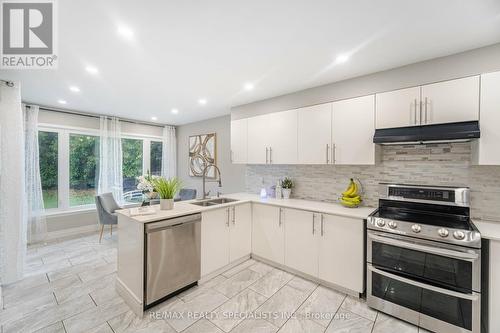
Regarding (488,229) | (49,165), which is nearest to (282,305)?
(488,229)

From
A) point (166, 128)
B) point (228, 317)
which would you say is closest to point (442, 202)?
point (228, 317)

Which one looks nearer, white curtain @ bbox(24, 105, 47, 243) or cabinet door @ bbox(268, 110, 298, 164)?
cabinet door @ bbox(268, 110, 298, 164)

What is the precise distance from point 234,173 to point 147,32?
9.97 ft

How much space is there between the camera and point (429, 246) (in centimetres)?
188

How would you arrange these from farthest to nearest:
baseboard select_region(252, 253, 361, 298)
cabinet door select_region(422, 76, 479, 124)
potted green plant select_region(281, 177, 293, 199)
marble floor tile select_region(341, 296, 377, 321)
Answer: potted green plant select_region(281, 177, 293, 199), baseboard select_region(252, 253, 361, 298), marble floor tile select_region(341, 296, 377, 321), cabinet door select_region(422, 76, 479, 124)

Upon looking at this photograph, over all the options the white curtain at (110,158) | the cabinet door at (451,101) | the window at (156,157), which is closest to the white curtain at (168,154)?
the window at (156,157)

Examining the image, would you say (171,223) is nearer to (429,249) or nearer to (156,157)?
(429,249)

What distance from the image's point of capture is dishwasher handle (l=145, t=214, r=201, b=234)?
2.09m

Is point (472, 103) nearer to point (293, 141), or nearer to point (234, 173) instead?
point (293, 141)

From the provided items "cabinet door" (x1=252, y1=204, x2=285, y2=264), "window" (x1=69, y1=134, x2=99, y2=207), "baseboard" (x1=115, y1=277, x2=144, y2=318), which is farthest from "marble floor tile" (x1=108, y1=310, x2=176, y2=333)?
"window" (x1=69, y1=134, x2=99, y2=207)

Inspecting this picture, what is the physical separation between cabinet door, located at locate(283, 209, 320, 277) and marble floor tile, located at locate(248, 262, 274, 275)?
0.29 meters

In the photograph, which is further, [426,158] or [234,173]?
[234,173]

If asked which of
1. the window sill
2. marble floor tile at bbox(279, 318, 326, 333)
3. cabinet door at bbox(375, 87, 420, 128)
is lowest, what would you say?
marble floor tile at bbox(279, 318, 326, 333)

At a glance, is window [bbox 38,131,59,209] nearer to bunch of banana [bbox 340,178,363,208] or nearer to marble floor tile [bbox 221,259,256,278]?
marble floor tile [bbox 221,259,256,278]
